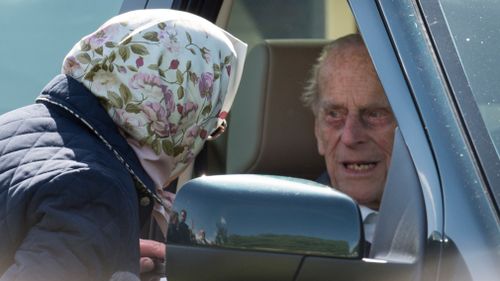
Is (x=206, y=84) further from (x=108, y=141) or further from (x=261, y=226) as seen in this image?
(x=261, y=226)

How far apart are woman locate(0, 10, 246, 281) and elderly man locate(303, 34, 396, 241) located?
1.42 ft

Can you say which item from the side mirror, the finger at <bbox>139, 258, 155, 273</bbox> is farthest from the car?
the finger at <bbox>139, 258, 155, 273</bbox>

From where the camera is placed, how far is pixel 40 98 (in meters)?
2.82

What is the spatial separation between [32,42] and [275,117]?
0.93 metres

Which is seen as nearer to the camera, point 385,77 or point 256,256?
point 256,256

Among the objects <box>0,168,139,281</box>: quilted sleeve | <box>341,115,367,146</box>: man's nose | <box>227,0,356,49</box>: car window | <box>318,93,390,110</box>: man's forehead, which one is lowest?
<box>0,168,139,281</box>: quilted sleeve

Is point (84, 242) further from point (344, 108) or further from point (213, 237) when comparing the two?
point (344, 108)

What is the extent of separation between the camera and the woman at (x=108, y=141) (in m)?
2.46

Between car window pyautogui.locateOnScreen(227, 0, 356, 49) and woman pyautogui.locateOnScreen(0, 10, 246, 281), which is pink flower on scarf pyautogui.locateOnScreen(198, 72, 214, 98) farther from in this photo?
car window pyautogui.locateOnScreen(227, 0, 356, 49)

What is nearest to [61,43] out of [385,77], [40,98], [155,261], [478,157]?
[40,98]

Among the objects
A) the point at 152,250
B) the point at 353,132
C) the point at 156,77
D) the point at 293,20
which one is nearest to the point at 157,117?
the point at 156,77

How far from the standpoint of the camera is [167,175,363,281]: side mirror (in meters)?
2.11

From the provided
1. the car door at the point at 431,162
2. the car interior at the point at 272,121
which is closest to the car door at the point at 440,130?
the car door at the point at 431,162

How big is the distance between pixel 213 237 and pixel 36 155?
1.92ft
